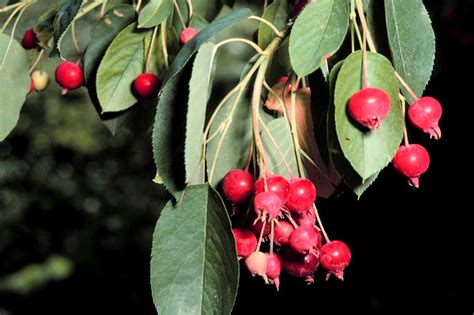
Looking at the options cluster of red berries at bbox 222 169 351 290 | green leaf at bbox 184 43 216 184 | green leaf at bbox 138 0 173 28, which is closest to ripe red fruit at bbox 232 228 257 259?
cluster of red berries at bbox 222 169 351 290

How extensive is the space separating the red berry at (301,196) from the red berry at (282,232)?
0.05 meters

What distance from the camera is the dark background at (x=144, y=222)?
2.39 m

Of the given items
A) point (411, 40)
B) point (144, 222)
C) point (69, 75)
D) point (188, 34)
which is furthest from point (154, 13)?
point (144, 222)

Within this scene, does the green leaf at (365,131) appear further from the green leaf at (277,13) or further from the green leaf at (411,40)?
the green leaf at (277,13)

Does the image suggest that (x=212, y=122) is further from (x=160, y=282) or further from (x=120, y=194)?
(x=120, y=194)

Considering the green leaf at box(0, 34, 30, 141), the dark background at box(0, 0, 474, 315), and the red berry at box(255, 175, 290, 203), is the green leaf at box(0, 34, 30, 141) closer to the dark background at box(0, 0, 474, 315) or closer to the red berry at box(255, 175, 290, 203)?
the dark background at box(0, 0, 474, 315)

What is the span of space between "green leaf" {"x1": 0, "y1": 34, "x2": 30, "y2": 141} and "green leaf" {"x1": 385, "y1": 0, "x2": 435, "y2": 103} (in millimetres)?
548

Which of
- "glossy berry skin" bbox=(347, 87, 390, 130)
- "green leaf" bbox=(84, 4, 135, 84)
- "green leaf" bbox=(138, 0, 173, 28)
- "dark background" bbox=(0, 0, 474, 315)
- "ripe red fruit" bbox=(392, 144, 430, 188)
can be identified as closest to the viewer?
"glossy berry skin" bbox=(347, 87, 390, 130)

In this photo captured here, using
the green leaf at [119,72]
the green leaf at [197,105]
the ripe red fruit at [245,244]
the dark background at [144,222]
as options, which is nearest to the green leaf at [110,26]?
the green leaf at [119,72]

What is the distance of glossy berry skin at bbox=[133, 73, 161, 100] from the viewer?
933 millimetres

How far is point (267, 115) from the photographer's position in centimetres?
96

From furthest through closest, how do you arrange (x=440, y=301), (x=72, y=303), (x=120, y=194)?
(x=120, y=194) < (x=72, y=303) < (x=440, y=301)

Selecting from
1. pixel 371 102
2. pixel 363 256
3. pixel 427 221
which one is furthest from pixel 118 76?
pixel 363 256

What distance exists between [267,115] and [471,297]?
2.08 metres
